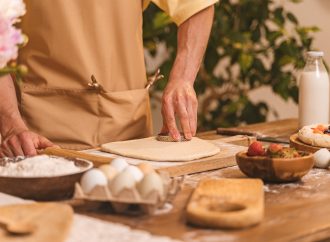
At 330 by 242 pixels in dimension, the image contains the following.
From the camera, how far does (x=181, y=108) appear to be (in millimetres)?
2020

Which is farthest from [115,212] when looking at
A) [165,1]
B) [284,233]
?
[165,1]

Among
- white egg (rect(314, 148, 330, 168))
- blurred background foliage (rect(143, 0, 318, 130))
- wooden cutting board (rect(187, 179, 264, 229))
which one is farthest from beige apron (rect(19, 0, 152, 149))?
blurred background foliage (rect(143, 0, 318, 130))

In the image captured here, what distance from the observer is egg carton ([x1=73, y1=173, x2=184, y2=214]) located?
4.17 ft

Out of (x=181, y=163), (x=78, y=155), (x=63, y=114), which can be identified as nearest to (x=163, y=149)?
(x=181, y=163)

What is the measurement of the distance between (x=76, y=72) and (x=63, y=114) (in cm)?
12

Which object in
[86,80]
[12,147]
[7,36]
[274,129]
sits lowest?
[274,129]

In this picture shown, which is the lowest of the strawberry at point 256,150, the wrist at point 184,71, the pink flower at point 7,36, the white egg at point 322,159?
the white egg at point 322,159

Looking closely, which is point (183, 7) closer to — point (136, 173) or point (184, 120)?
point (184, 120)

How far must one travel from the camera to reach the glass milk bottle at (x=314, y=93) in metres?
2.41

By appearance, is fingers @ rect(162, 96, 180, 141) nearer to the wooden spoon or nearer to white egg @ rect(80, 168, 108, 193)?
white egg @ rect(80, 168, 108, 193)

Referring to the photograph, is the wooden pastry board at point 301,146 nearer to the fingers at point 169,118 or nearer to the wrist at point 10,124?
the fingers at point 169,118

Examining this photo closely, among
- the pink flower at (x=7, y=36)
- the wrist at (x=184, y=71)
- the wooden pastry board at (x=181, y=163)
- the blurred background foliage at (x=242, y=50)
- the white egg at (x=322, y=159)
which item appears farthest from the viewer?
the blurred background foliage at (x=242, y=50)

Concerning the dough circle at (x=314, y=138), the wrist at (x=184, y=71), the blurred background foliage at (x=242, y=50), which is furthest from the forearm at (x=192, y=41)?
the blurred background foliage at (x=242, y=50)

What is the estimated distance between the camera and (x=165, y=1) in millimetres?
2225
